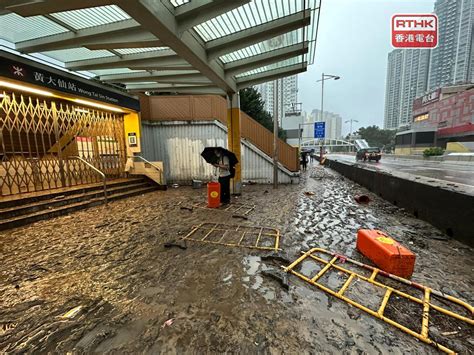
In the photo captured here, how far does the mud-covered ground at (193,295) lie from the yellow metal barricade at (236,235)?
19 cm

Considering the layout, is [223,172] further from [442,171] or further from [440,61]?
[440,61]

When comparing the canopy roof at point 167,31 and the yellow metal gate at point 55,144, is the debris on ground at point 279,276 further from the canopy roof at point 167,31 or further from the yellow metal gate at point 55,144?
the yellow metal gate at point 55,144

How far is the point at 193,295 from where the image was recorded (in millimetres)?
2543

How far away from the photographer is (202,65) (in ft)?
17.0

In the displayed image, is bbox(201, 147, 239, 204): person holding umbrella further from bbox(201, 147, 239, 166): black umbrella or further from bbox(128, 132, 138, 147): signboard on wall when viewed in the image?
bbox(128, 132, 138, 147): signboard on wall

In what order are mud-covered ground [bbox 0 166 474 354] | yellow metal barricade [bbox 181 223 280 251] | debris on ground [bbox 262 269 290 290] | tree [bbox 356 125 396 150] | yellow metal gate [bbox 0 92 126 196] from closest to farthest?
mud-covered ground [bbox 0 166 474 354] → debris on ground [bbox 262 269 290 290] → yellow metal barricade [bbox 181 223 280 251] → yellow metal gate [bbox 0 92 126 196] → tree [bbox 356 125 396 150]

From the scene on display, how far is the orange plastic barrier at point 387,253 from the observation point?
9.29 ft

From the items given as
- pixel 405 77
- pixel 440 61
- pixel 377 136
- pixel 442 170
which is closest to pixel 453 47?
pixel 440 61

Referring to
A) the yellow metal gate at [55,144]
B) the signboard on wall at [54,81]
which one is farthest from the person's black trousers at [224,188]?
the signboard on wall at [54,81]

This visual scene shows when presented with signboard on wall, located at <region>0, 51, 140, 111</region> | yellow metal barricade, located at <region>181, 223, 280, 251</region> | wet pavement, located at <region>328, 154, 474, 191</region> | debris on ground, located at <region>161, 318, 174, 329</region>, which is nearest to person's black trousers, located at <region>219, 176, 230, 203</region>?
yellow metal barricade, located at <region>181, 223, 280, 251</region>

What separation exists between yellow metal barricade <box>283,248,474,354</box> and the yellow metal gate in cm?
827

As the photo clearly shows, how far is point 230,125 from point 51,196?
20.4 ft

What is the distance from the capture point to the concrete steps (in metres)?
5.09

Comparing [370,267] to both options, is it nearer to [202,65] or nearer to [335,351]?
[335,351]
